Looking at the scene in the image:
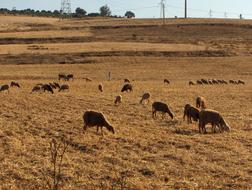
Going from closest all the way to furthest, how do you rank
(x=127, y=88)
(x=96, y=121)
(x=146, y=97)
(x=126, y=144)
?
(x=126, y=144) < (x=96, y=121) < (x=146, y=97) < (x=127, y=88)

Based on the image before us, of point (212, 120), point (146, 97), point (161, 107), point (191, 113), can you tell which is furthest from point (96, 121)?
point (146, 97)

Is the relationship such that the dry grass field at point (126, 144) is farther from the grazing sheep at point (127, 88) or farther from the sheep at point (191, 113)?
the grazing sheep at point (127, 88)

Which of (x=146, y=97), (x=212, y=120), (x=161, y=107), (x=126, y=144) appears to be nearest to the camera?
(x=126, y=144)

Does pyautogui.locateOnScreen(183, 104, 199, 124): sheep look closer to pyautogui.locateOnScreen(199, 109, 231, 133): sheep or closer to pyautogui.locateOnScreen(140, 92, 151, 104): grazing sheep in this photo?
pyautogui.locateOnScreen(199, 109, 231, 133): sheep

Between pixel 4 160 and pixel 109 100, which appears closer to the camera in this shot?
pixel 4 160

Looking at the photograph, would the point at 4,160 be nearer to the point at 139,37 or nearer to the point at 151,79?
the point at 151,79

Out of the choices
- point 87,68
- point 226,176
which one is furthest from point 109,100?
point 87,68

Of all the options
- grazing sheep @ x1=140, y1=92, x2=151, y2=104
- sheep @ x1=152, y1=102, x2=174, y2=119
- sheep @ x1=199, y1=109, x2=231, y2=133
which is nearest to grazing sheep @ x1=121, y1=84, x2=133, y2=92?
grazing sheep @ x1=140, y1=92, x2=151, y2=104

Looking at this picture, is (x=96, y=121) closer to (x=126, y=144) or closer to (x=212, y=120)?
(x=126, y=144)

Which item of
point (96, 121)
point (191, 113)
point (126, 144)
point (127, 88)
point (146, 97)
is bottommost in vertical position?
point (127, 88)

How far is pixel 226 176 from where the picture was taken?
1381 centimetres

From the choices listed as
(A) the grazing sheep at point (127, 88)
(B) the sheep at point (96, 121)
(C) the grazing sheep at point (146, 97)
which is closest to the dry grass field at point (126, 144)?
(B) the sheep at point (96, 121)

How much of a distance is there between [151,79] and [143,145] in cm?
3798

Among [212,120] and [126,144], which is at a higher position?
[212,120]
